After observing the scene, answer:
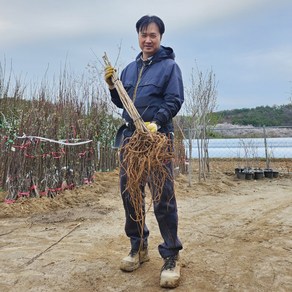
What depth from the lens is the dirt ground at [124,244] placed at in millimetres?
2115

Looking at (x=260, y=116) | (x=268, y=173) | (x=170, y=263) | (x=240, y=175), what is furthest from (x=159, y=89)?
(x=260, y=116)

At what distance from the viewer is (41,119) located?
495cm

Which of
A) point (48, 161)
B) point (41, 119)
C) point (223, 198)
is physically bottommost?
point (223, 198)

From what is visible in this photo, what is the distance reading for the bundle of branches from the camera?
196 cm

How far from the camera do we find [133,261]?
2283mm

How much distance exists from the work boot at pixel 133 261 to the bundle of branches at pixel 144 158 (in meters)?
0.35

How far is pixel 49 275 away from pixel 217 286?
3.38 feet

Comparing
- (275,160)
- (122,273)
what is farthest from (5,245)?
(275,160)

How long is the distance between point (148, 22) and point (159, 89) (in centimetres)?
41

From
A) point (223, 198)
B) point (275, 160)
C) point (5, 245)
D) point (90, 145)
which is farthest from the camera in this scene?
point (275, 160)

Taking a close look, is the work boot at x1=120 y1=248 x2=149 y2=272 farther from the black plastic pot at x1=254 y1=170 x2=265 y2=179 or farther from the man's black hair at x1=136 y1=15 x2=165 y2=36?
the black plastic pot at x1=254 y1=170 x2=265 y2=179

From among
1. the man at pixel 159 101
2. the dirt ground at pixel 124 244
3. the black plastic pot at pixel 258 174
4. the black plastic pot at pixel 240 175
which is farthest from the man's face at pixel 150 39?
the black plastic pot at pixel 258 174

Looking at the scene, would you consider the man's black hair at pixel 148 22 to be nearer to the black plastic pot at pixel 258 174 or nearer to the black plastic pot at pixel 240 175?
the black plastic pot at pixel 240 175

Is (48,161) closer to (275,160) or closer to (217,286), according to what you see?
(217,286)
